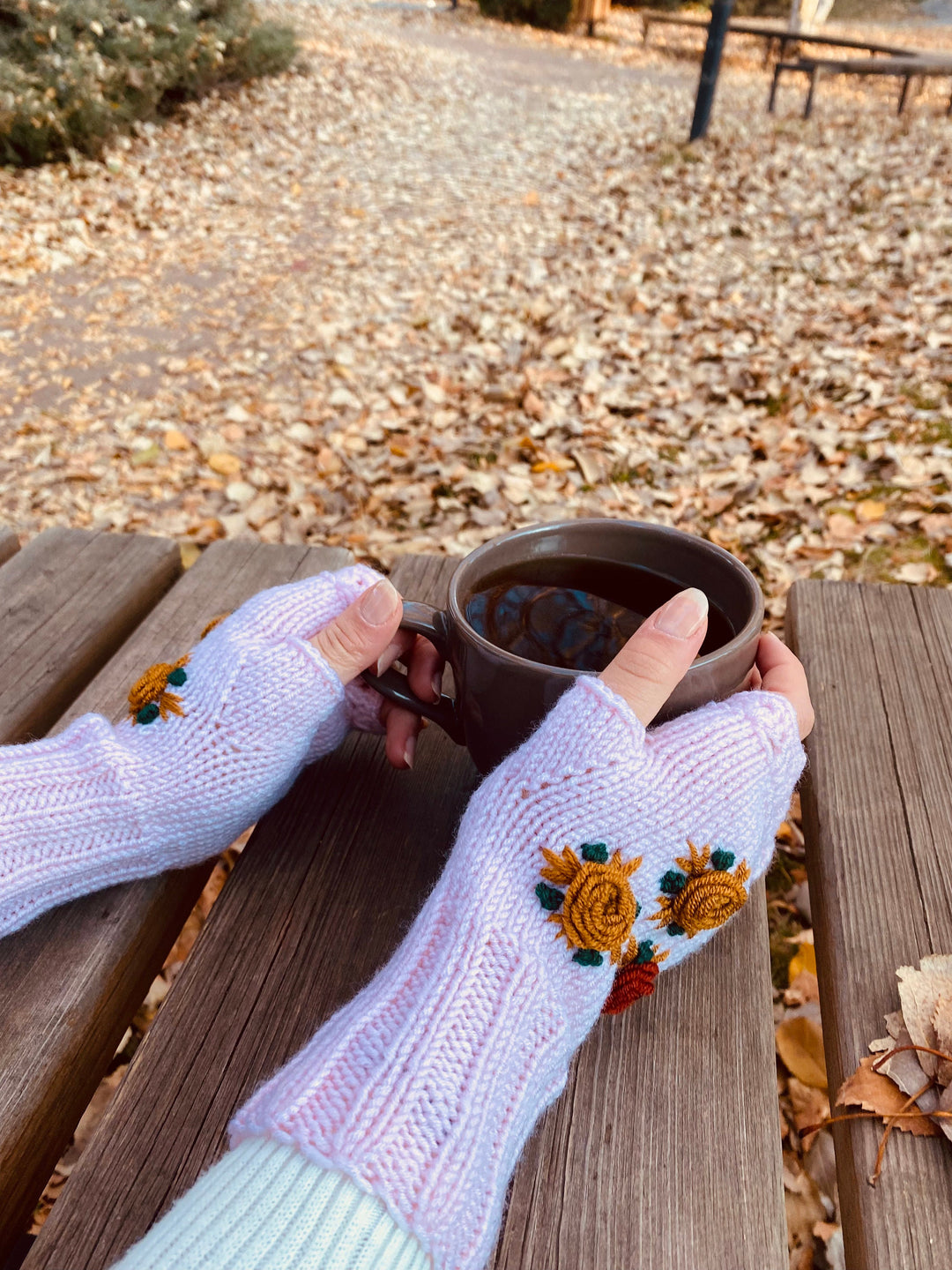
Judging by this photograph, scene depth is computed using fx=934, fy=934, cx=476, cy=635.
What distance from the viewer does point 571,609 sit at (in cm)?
88

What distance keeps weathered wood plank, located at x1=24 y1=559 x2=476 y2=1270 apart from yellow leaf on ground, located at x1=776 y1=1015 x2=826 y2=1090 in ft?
3.00

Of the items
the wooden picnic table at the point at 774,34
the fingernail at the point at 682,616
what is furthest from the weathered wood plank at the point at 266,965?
the wooden picnic table at the point at 774,34

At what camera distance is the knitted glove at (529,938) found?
0.64m

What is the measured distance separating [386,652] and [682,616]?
37cm

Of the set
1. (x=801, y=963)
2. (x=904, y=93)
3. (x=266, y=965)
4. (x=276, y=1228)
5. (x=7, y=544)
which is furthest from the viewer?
(x=904, y=93)

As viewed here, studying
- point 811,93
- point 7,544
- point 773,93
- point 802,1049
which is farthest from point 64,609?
point 773,93

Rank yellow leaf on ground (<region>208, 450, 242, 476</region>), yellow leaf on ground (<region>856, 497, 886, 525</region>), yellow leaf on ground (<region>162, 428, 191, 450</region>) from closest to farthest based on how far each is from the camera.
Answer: yellow leaf on ground (<region>856, 497, 886, 525</region>) < yellow leaf on ground (<region>208, 450, 242, 476</region>) < yellow leaf on ground (<region>162, 428, 191, 450</region>)

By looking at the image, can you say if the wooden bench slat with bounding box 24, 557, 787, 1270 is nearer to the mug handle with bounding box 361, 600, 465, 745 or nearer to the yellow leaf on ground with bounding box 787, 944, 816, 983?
the mug handle with bounding box 361, 600, 465, 745

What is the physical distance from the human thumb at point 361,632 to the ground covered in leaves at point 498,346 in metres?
0.94

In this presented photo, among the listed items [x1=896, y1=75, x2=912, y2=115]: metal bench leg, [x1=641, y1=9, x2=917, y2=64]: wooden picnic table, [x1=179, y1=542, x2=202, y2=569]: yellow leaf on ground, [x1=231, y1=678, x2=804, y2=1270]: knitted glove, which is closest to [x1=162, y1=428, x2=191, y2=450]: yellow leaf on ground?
[x1=179, y1=542, x2=202, y2=569]: yellow leaf on ground

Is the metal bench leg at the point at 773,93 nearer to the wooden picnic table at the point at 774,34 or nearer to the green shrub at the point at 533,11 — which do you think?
the wooden picnic table at the point at 774,34

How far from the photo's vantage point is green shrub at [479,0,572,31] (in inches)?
492

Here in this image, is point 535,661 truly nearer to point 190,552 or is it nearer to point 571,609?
point 571,609

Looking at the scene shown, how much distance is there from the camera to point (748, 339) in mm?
3859
